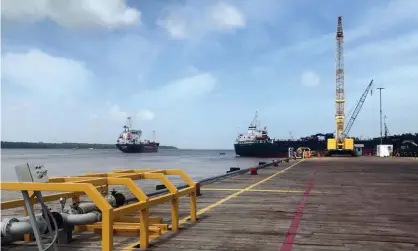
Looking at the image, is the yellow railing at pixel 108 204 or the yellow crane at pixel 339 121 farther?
the yellow crane at pixel 339 121

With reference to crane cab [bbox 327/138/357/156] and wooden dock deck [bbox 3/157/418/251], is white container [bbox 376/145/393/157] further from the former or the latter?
wooden dock deck [bbox 3/157/418/251]

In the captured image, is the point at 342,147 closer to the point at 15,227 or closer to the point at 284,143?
the point at 284,143

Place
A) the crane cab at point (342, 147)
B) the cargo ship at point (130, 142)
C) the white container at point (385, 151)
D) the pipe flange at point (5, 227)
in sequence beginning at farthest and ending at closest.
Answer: the cargo ship at point (130, 142), the crane cab at point (342, 147), the white container at point (385, 151), the pipe flange at point (5, 227)

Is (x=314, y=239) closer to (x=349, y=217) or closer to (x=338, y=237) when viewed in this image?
(x=338, y=237)

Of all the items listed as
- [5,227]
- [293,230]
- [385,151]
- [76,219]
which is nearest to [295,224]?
[293,230]

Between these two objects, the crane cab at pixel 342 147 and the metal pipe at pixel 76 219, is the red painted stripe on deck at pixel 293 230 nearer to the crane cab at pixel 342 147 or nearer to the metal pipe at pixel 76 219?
the metal pipe at pixel 76 219

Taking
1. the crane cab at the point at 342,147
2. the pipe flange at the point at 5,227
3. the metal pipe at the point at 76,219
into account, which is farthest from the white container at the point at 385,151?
the pipe flange at the point at 5,227

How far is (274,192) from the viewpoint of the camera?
14406mm

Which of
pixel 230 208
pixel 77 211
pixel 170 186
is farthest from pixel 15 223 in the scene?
pixel 230 208

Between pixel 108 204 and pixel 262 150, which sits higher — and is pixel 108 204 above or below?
below

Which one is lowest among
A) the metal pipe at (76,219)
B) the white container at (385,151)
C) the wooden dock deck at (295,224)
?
the wooden dock deck at (295,224)

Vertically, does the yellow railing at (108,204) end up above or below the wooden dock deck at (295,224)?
above

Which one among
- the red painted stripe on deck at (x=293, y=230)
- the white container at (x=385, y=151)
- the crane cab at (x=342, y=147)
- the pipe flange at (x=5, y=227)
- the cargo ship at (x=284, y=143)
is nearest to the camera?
the pipe flange at (x=5, y=227)

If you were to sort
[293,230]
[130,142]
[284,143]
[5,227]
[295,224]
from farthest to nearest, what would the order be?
[130,142] → [284,143] → [295,224] → [293,230] → [5,227]
